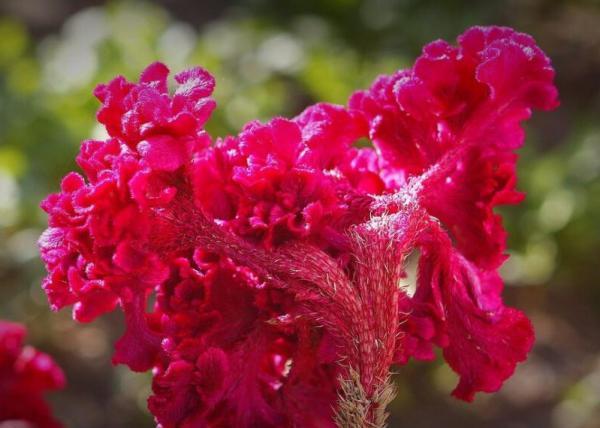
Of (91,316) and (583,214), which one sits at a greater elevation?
(91,316)

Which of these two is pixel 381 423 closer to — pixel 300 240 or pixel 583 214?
pixel 300 240

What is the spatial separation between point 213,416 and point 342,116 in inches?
15.6

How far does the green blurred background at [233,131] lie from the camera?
348cm

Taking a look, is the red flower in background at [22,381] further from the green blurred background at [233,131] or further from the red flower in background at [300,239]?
the green blurred background at [233,131]

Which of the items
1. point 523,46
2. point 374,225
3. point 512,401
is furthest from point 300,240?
point 512,401

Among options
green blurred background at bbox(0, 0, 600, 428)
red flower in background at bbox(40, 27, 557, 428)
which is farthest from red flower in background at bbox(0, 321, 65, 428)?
green blurred background at bbox(0, 0, 600, 428)

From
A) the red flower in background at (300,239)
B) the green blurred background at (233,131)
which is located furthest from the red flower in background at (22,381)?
the green blurred background at (233,131)

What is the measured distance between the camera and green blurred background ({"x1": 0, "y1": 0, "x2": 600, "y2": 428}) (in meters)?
3.48

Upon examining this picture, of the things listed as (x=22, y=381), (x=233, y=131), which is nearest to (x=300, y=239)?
(x=22, y=381)

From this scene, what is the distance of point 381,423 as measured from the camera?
1.03 metres

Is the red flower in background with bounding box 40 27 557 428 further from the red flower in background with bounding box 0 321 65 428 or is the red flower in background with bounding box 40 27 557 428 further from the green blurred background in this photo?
the green blurred background

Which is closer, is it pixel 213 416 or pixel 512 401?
pixel 213 416

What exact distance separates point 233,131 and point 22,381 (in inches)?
87.3

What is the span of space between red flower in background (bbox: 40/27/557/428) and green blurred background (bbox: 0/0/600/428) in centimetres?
232
